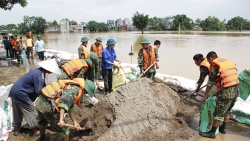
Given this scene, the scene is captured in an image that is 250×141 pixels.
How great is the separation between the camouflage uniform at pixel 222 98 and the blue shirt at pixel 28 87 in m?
2.55

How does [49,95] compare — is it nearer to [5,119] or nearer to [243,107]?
[5,119]

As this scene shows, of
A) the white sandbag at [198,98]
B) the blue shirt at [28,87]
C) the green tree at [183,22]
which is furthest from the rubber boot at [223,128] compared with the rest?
the green tree at [183,22]

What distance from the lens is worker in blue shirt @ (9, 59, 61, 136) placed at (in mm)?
2910

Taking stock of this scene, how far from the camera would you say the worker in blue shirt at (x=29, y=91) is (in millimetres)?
2910

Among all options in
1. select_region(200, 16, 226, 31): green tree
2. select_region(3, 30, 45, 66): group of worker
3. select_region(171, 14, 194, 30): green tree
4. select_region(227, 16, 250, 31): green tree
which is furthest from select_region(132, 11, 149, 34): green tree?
select_region(3, 30, 45, 66): group of worker

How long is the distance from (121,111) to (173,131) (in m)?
0.92

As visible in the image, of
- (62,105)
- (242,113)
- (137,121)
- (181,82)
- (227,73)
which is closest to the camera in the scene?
(62,105)

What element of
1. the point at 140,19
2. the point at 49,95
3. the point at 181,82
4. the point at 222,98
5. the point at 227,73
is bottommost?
the point at 181,82

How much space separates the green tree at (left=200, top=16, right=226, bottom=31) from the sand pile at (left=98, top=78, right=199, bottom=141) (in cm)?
6012

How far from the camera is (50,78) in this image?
7.17 meters

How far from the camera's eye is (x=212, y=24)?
192 ft

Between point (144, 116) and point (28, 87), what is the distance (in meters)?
1.85

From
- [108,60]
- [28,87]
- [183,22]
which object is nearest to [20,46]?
[108,60]

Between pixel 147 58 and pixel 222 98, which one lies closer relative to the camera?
pixel 222 98
